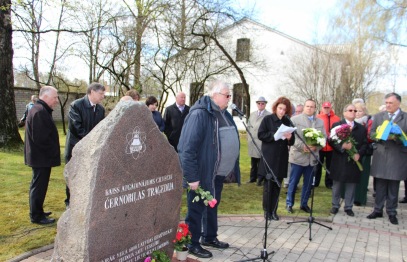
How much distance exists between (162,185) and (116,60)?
1385 cm

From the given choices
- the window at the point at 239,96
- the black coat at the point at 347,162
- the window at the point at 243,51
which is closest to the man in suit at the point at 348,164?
the black coat at the point at 347,162

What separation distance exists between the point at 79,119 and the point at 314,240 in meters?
3.90

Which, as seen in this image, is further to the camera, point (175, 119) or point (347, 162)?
point (175, 119)

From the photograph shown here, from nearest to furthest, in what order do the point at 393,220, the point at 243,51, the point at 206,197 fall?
1. the point at 206,197
2. the point at 393,220
3. the point at 243,51

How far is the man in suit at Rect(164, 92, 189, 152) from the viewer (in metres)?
7.25

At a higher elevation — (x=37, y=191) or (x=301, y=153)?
(x=301, y=153)

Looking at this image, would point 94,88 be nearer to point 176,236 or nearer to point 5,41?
point 176,236

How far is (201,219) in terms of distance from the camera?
4.07 meters

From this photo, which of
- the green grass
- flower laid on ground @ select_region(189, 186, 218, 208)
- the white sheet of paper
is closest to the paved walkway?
the green grass

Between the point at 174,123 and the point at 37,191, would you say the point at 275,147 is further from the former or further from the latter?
the point at 37,191

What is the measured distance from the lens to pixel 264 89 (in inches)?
1024

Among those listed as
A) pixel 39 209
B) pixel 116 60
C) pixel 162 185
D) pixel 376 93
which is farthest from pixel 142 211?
pixel 376 93

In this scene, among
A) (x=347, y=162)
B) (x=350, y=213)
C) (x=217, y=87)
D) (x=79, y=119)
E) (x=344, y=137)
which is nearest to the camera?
(x=217, y=87)

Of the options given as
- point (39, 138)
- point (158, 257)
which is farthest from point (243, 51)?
point (158, 257)
